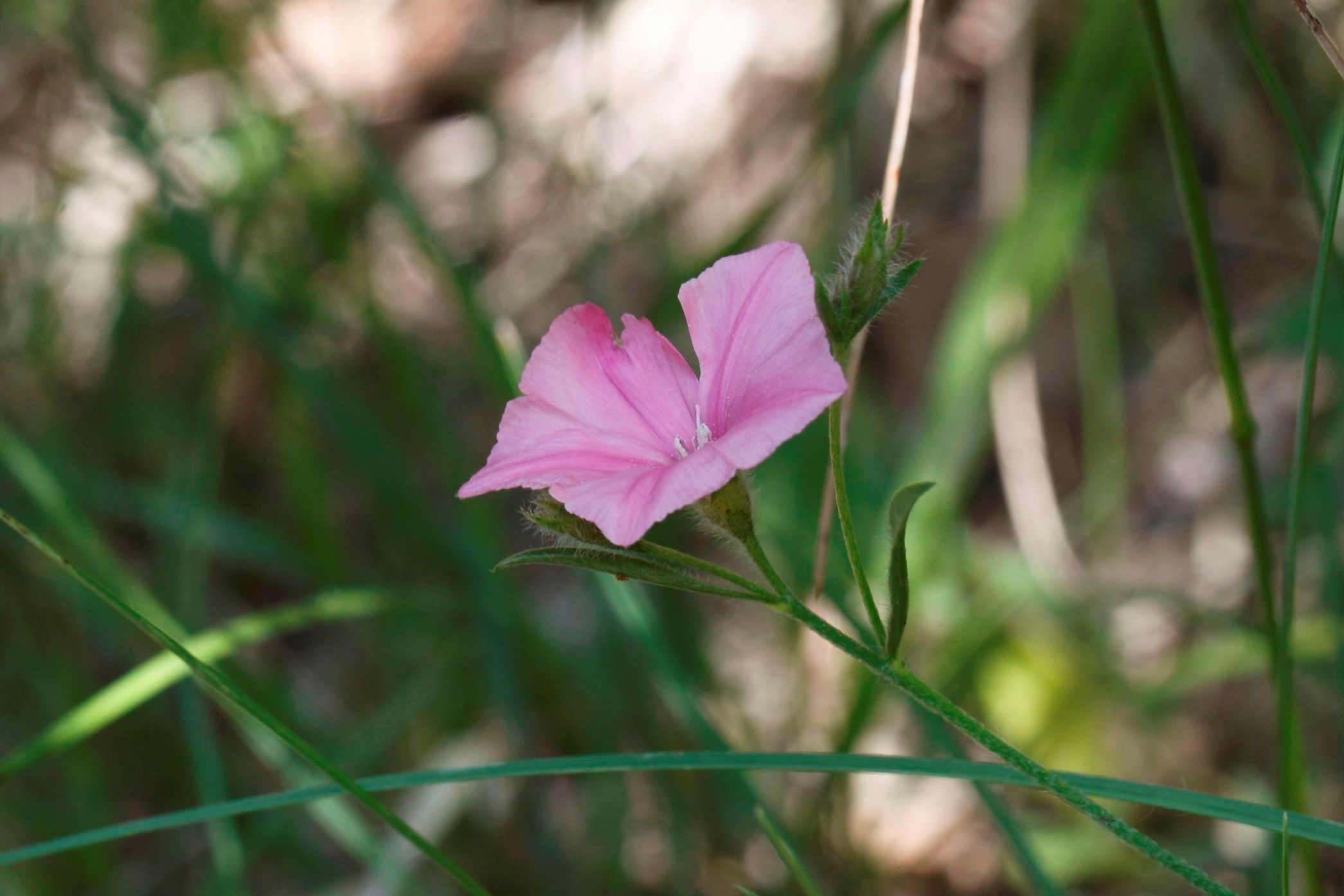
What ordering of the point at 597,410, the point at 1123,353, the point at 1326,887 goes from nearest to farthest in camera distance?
the point at 597,410, the point at 1326,887, the point at 1123,353

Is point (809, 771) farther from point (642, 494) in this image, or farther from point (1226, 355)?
point (1226, 355)

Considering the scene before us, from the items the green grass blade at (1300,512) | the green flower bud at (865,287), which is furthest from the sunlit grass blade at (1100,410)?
the green flower bud at (865,287)

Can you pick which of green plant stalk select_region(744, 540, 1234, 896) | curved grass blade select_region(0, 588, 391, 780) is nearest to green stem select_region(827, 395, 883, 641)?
green plant stalk select_region(744, 540, 1234, 896)

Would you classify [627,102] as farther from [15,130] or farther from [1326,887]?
[1326,887]

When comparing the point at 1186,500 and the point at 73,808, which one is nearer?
the point at 73,808

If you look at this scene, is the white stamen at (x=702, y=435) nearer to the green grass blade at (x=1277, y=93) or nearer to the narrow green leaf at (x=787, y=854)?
the narrow green leaf at (x=787, y=854)

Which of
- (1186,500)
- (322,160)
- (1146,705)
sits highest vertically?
(322,160)

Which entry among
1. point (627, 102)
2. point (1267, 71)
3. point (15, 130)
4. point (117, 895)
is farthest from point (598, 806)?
point (15, 130)
